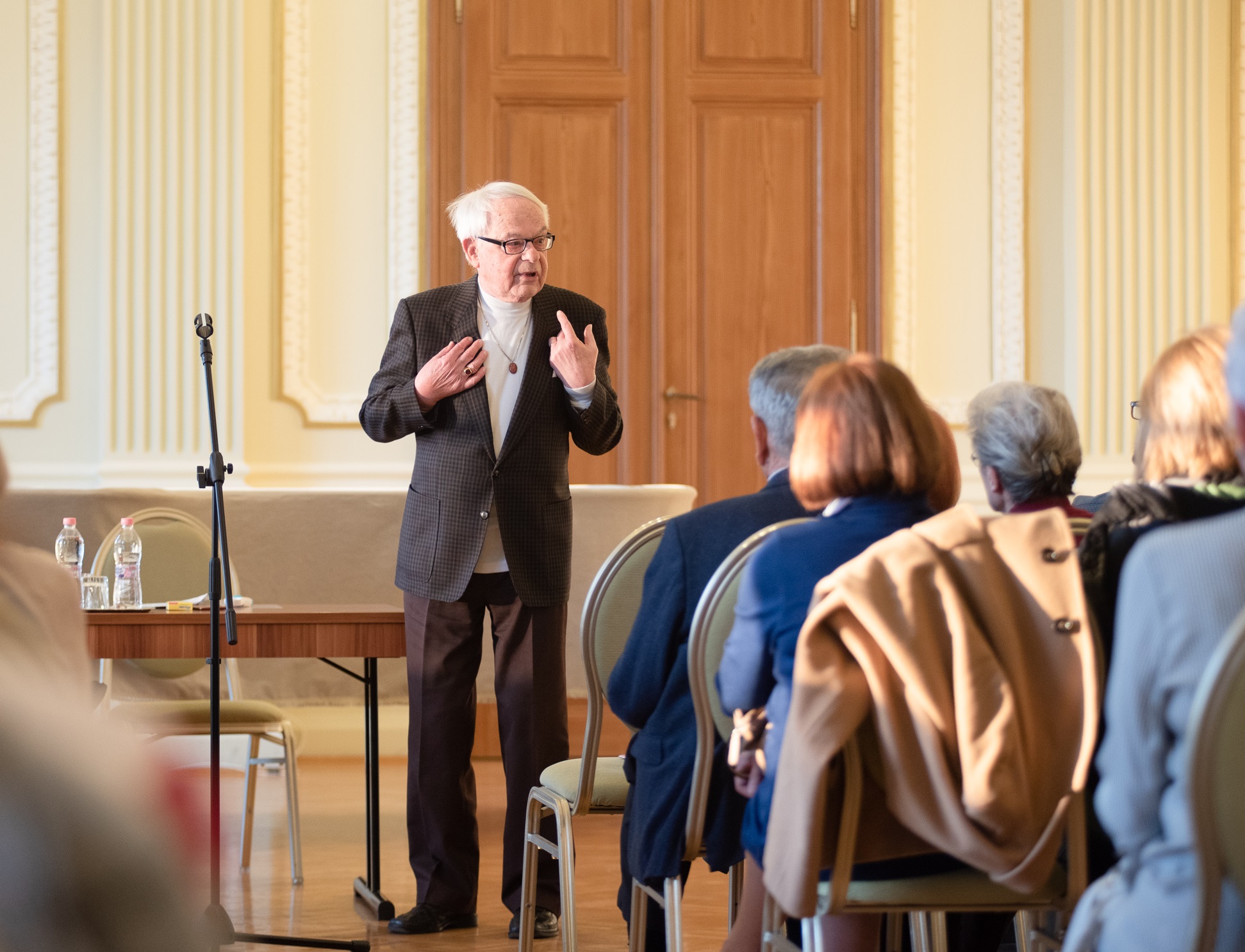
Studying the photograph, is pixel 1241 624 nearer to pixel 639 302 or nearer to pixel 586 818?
pixel 586 818

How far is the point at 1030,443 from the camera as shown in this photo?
2.22 metres

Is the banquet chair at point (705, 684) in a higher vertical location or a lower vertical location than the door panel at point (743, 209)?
lower

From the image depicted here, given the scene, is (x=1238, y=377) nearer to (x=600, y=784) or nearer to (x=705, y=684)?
(x=705, y=684)

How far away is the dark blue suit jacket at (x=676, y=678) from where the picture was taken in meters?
1.96

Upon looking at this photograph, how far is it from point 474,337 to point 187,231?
3029mm

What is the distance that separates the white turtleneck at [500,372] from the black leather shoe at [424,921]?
2.37ft

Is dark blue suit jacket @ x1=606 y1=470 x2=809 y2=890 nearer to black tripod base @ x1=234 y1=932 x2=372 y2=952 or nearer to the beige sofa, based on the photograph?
black tripod base @ x1=234 y1=932 x2=372 y2=952

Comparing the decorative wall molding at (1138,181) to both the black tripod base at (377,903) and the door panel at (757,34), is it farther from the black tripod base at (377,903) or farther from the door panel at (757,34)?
the black tripod base at (377,903)

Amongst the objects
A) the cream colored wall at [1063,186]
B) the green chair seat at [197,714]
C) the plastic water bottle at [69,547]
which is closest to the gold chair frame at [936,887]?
the green chair seat at [197,714]

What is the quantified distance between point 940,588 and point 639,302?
14.8ft

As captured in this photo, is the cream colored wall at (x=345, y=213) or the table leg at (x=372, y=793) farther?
the cream colored wall at (x=345, y=213)

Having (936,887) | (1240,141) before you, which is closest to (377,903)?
(936,887)

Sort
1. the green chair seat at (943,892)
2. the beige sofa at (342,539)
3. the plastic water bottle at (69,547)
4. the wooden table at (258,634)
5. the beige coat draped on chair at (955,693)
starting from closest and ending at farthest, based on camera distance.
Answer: the beige coat draped on chair at (955,693) → the green chair seat at (943,892) → the wooden table at (258,634) → the plastic water bottle at (69,547) → the beige sofa at (342,539)

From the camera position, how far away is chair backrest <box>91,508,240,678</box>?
3.64 m
